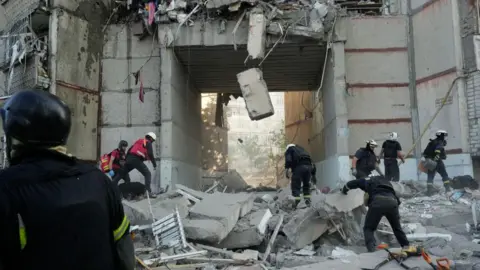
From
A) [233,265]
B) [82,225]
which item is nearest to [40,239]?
[82,225]

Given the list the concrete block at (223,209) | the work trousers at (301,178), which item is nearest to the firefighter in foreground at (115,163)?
the concrete block at (223,209)

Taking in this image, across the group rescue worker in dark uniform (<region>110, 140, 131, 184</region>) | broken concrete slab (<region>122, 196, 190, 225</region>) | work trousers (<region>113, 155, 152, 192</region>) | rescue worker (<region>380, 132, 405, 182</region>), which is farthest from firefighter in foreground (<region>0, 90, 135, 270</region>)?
rescue worker (<region>380, 132, 405, 182</region>)

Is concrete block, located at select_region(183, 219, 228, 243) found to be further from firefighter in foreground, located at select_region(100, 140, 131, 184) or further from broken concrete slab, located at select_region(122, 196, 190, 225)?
firefighter in foreground, located at select_region(100, 140, 131, 184)

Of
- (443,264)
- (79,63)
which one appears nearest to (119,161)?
(79,63)

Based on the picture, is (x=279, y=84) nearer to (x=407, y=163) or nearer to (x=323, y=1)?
(x=323, y=1)

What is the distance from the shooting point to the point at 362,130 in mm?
11664

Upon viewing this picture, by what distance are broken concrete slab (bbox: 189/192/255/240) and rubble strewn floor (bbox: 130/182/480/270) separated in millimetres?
15

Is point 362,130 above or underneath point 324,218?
above

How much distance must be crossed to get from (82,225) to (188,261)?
4115 millimetres

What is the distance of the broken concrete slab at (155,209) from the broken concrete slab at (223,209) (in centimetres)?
27

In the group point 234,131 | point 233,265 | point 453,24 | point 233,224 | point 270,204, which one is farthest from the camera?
point 234,131

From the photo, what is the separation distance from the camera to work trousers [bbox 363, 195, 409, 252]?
5445mm

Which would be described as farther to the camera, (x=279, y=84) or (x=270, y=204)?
(x=279, y=84)

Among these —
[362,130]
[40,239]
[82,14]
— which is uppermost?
[82,14]
